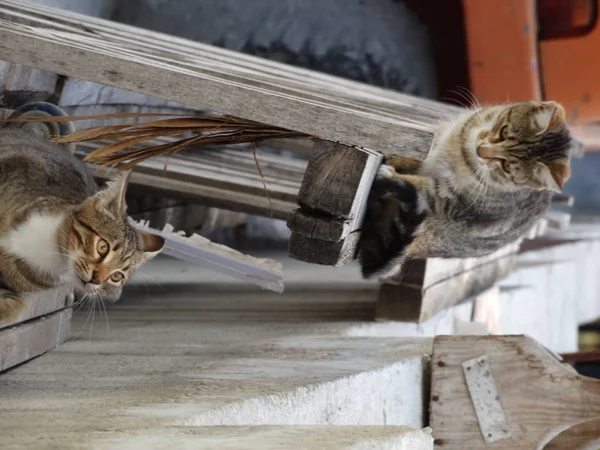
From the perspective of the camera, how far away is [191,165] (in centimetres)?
377

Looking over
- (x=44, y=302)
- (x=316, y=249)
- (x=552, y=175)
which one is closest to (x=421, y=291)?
(x=552, y=175)

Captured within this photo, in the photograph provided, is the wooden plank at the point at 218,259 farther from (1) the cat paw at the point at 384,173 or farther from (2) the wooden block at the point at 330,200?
(2) the wooden block at the point at 330,200

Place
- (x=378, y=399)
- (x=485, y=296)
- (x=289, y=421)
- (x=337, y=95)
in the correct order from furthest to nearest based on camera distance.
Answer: (x=485, y=296)
(x=337, y=95)
(x=378, y=399)
(x=289, y=421)

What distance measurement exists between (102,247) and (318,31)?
11.1ft

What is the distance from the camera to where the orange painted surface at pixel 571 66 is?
19.5 feet

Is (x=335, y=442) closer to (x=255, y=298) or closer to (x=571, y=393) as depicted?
(x=571, y=393)

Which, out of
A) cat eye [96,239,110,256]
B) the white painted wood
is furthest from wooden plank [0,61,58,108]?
the white painted wood

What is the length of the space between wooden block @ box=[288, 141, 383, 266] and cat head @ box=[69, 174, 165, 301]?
18.0 inches

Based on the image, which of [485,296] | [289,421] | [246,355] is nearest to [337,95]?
[246,355]

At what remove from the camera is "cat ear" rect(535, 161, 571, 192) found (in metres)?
3.36

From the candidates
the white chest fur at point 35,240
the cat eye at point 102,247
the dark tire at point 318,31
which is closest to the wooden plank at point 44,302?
the white chest fur at point 35,240

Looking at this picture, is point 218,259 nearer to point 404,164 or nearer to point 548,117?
point 404,164

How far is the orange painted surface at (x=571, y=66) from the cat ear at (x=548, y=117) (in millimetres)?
2559

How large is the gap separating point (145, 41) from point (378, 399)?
4.26 feet
